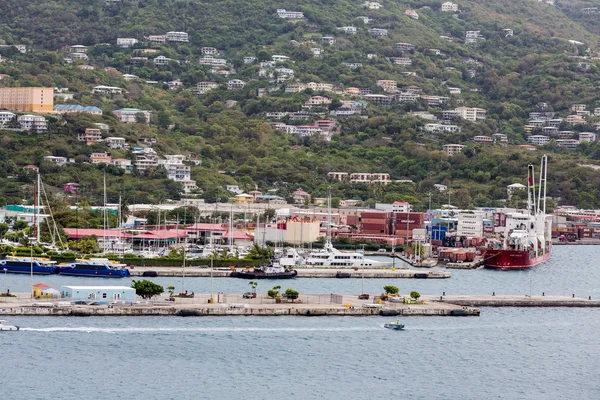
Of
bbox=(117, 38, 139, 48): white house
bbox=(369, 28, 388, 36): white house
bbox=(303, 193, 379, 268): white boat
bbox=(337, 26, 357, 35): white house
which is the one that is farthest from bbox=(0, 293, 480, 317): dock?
bbox=(369, 28, 388, 36): white house

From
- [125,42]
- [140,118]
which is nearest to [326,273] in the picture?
[140,118]

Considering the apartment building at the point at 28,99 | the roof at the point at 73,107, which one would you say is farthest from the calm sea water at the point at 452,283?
the apartment building at the point at 28,99

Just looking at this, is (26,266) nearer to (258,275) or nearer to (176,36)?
(258,275)

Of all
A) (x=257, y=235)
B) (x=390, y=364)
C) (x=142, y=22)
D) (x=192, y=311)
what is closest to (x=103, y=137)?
(x=257, y=235)

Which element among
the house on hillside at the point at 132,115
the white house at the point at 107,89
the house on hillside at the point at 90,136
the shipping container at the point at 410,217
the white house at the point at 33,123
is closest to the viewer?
the shipping container at the point at 410,217

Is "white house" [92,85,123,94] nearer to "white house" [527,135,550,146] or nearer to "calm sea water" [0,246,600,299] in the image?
"white house" [527,135,550,146]

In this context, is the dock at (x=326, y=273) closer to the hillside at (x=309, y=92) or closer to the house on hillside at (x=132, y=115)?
the hillside at (x=309, y=92)
